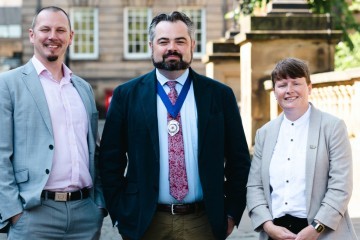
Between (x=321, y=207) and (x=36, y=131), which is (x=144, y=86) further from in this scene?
(x=321, y=207)

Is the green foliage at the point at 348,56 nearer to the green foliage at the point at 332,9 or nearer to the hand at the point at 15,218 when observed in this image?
the green foliage at the point at 332,9

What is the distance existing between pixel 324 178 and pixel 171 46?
1079 mm

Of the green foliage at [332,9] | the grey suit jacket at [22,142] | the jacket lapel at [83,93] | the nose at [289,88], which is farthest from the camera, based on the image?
the green foliage at [332,9]

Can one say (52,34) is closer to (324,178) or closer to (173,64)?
(173,64)

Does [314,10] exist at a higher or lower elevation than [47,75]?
higher

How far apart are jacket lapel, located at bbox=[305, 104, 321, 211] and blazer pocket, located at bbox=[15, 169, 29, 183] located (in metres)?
1.49

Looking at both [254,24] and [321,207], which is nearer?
[321,207]

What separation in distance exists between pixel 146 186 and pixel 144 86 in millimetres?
577

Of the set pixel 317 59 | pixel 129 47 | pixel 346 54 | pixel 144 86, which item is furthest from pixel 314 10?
pixel 129 47

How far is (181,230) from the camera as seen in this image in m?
4.81

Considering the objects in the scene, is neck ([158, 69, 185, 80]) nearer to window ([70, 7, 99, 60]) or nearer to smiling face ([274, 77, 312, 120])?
smiling face ([274, 77, 312, 120])

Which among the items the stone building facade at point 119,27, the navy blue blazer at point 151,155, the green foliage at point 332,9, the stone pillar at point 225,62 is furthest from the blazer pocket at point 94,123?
the stone building facade at point 119,27

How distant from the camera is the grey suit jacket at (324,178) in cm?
449

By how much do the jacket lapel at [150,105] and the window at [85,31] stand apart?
35406mm
